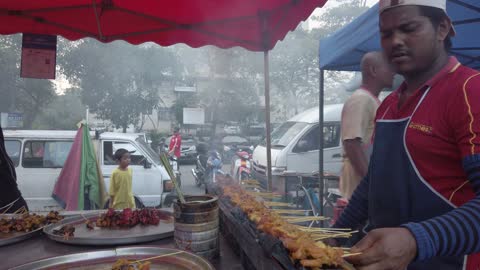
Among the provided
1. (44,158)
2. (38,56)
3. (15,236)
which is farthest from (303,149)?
(15,236)

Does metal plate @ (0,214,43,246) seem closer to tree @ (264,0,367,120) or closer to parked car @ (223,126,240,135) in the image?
tree @ (264,0,367,120)

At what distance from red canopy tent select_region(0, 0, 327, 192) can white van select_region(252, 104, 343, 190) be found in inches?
196

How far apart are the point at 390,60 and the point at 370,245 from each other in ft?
2.82

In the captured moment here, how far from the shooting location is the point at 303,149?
885 cm

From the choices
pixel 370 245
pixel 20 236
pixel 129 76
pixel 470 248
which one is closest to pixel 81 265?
pixel 20 236

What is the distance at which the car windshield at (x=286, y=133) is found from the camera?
9.02m

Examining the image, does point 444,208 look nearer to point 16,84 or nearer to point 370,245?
point 370,245

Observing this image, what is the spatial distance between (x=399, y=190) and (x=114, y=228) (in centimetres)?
181

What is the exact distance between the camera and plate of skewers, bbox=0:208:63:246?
205 centimetres

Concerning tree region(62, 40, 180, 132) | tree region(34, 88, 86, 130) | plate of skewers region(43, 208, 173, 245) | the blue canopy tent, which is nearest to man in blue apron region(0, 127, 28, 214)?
plate of skewers region(43, 208, 173, 245)

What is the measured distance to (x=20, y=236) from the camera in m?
2.06

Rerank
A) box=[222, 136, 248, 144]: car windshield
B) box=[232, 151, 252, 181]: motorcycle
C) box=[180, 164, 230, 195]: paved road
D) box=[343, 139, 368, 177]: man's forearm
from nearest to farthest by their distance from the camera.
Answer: box=[343, 139, 368, 177]: man's forearm
box=[232, 151, 252, 181]: motorcycle
box=[180, 164, 230, 195]: paved road
box=[222, 136, 248, 144]: car windshield

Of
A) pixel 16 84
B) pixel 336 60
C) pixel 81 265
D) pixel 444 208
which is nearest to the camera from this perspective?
pixel 444 208

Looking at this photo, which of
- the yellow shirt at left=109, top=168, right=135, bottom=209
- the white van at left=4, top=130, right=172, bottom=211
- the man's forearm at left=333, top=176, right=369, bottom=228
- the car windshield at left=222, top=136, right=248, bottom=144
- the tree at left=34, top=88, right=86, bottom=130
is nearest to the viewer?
the man's forearm at left=333, top=176, right=369, bottom=228
